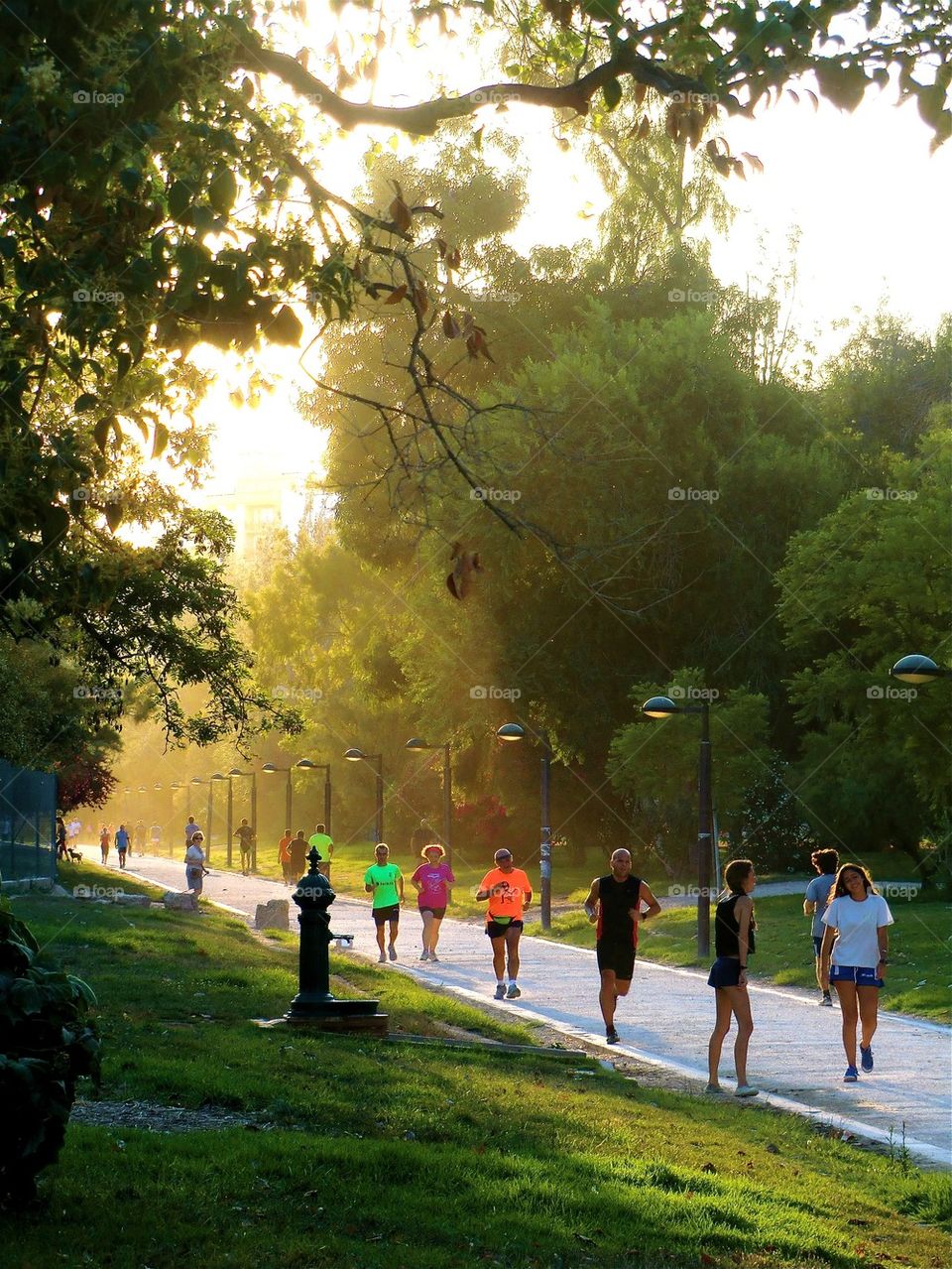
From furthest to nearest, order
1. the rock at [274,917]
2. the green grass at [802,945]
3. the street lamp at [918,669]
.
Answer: the rock at [274,917]
the green grass at [802,945]
the street lamp at [918,669]

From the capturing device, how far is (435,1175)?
25.7ft

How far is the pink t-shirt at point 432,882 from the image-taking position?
24266 millimetres

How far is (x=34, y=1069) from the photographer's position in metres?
5.81

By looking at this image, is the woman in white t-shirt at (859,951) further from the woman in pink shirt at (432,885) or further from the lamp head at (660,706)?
the lamp head at (660,706)

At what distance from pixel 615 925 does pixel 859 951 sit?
2.87 meters

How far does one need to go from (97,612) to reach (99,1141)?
1177 centimetres

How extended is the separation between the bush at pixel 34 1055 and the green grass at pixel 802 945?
14.1 metres

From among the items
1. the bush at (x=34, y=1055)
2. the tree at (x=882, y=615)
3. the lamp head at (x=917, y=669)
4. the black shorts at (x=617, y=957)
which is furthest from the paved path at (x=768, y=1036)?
the tree at (x=882, y=615)

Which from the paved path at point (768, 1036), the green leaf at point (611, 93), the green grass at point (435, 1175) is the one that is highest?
the green leaf at point (611, 93)

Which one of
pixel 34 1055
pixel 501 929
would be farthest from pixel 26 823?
pixel 34 1055

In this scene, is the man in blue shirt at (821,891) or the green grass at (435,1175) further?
the man in blue shirt at (821,891)

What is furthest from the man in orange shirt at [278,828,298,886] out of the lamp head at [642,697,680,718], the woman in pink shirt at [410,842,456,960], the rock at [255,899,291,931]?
the lamp head at [642,697,680,718]

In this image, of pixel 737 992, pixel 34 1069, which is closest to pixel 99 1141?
pixel 34 1069

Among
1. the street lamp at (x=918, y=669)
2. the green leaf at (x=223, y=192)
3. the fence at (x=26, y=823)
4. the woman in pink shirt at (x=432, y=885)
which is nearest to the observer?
the green leaf at (x=223, y=192)
